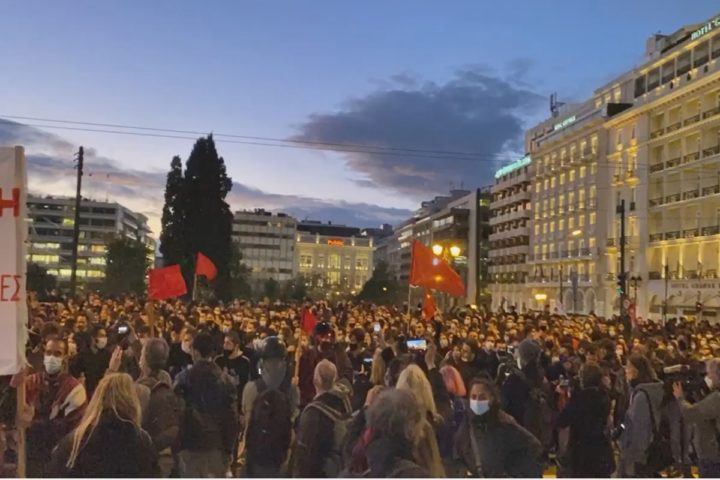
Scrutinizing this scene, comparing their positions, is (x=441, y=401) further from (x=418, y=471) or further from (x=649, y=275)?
(x=649, y=275)

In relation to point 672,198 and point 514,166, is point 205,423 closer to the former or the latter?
point 672,198

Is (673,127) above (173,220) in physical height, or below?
above

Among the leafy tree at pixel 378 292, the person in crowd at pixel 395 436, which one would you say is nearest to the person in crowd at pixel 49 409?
the person in crowd at pixel 395 436

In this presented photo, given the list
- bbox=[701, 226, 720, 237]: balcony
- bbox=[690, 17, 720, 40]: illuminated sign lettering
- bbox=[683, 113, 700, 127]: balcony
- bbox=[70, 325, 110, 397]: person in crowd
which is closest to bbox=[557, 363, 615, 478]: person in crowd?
bbox=[70, 325, 110, 397]: person in crowd

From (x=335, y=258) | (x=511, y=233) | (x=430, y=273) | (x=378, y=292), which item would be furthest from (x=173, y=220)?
(x=335, y=258)

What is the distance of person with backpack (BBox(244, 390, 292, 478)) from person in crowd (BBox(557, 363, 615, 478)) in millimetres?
2575

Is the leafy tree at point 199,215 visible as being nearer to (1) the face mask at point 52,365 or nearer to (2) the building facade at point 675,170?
(2) the building facade at point 675,170

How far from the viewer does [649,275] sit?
6303 cm

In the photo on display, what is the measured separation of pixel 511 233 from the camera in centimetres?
→ 9631


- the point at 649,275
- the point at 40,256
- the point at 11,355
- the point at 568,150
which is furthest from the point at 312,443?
the point at 40,256

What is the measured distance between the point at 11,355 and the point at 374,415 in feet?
8.19

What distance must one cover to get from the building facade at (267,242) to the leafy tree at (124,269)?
4072 inches

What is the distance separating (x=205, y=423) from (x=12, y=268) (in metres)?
1.99

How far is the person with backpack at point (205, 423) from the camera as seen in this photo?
616 cm
